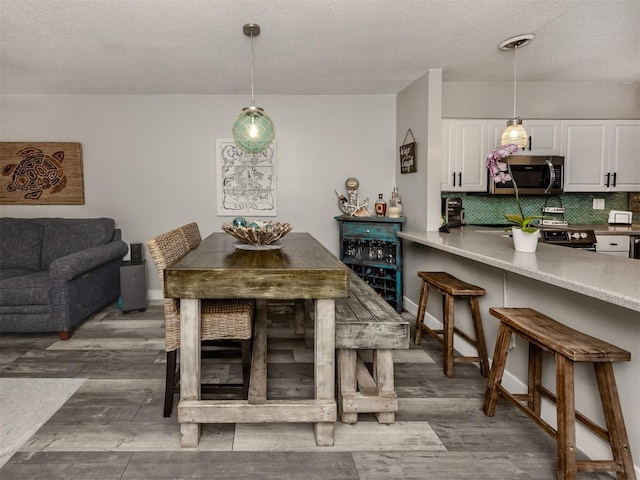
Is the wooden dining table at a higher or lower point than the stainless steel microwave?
lower

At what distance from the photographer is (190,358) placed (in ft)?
6.48

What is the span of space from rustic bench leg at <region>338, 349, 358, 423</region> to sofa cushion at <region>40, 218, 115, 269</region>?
3.20 m

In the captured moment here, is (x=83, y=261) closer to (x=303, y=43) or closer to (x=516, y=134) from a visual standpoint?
(x=303, y=43)

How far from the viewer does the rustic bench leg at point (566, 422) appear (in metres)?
1.60

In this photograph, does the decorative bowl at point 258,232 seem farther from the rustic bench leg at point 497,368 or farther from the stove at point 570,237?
the stove at point 570,237

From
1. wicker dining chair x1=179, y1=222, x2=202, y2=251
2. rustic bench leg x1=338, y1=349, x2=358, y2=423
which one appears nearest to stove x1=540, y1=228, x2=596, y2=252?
rustic bench leg x1=338, y1=349, x2=358, y2=423

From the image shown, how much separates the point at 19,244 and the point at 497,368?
450 centimetres

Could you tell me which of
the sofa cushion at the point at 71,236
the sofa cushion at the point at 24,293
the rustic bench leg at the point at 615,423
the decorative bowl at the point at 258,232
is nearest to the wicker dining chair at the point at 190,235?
the decorative bowl at the point at 258,232

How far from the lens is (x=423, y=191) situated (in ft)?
12.8

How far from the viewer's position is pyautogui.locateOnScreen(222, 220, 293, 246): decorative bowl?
248cm

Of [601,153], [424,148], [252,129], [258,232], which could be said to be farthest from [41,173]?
[601,153]

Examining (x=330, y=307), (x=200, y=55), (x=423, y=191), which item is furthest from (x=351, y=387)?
(x=200, y=55)

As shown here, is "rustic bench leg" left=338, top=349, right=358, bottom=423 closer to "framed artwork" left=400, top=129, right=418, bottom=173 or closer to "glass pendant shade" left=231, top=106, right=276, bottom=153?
"glass pendant shade" left=231, top=106, right=276, bottom=153

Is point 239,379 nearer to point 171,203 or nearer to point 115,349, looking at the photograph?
point 115,349
